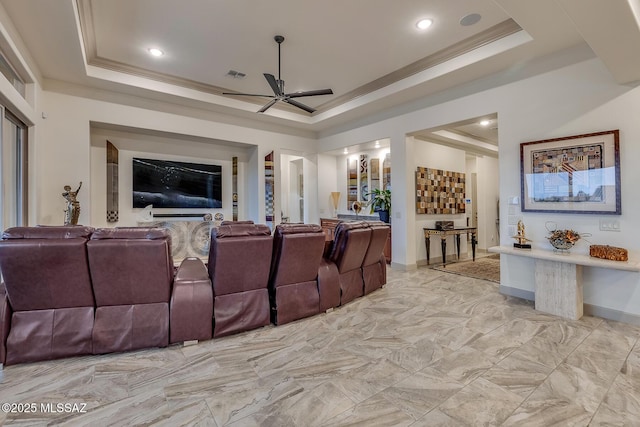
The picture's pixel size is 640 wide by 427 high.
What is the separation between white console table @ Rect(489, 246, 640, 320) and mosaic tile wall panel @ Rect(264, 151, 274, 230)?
4.78 meters

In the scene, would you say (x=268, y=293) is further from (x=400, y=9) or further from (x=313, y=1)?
(x=400, y=9)

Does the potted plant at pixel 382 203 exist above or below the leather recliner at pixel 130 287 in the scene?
above

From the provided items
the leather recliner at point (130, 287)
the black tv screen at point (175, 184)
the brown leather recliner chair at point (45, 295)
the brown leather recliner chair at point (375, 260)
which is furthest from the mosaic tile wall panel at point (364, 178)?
the brown leather recliner chair at point (45, 295)

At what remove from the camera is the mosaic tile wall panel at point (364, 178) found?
738 cm

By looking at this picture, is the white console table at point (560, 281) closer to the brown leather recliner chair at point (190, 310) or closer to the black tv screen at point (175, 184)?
the brown leather recliner chair at point (190, 310)

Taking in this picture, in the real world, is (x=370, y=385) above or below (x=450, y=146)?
below

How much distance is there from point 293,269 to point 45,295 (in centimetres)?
198

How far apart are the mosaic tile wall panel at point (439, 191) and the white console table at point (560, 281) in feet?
8.27

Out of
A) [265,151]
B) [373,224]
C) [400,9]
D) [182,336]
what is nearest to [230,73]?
[265,151]

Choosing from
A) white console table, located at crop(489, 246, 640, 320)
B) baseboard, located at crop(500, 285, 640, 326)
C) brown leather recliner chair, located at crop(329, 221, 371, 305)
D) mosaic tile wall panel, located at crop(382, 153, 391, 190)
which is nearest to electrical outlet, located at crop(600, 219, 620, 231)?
white console table, located at crop(489, 246, 640, 320)

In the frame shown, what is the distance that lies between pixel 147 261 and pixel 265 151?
4.69 meters

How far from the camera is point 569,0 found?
207cm

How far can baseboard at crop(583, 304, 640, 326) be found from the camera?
314 centimetres

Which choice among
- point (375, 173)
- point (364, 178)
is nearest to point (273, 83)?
point (375, 173)
